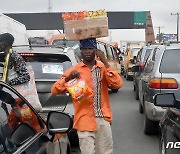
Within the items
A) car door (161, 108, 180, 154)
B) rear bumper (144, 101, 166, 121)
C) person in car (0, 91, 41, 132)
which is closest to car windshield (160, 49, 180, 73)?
rear bumper (144, 101, 166, 121)

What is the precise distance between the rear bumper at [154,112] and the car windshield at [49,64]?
156 centimetres

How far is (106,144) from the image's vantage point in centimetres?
461

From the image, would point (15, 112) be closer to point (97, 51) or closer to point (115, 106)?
point (97, 51)

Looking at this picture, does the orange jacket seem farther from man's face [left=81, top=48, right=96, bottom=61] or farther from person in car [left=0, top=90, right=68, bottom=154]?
person in car [left=0, top=90, right=68, bottom=154]

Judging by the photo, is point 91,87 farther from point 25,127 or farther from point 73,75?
point 25,127

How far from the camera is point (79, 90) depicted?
432 cm

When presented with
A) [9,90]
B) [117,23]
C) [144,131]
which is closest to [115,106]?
[144,131]

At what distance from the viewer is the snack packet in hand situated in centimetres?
433

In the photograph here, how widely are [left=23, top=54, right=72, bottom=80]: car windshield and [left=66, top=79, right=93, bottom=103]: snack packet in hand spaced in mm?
2274

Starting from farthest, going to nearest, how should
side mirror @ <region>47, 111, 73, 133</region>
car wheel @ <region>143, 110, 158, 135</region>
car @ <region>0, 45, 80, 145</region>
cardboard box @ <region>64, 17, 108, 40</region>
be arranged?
car wheel @ <region>143, 110, 158, 135</region>
car @ <region>0, 45, 80, 145</region>
cardboard box @ <region>64, 17, 108, 40</region>
side mirror @ <region>47, 111, 73, 133</region>

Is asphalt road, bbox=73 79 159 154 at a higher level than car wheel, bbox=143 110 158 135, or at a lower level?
lower

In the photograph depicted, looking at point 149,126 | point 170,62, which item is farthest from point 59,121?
point 149,126

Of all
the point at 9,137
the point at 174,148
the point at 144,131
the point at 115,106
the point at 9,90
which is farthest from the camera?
the point at 115,106

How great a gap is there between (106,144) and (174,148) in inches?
47.2
